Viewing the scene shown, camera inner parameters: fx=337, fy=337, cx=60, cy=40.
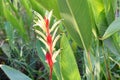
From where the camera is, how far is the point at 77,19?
29.2 inches

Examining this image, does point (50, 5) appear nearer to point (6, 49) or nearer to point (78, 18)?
point (78, 18)

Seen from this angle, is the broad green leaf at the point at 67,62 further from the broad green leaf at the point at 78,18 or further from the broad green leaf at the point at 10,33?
→ the broad green leaf at the point at 10,33

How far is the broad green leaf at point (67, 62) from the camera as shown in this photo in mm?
676

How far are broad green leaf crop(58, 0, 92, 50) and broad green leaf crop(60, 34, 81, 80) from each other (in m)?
0.08

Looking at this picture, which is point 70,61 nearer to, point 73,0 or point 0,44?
point 73,0

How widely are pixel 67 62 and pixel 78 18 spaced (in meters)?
0.11

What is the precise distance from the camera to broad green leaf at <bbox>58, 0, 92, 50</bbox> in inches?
28.2

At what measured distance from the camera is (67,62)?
69cm

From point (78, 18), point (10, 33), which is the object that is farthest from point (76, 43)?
point (10, 33)

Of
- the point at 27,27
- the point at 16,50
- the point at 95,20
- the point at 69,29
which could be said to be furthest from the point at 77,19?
the point at 27,27

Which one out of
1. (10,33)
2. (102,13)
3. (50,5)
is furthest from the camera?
(10,33)

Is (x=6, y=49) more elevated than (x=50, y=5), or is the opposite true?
(x=50, y=5)

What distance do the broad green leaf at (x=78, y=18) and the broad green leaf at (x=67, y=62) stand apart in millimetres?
79

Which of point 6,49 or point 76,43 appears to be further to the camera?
point 6,49
